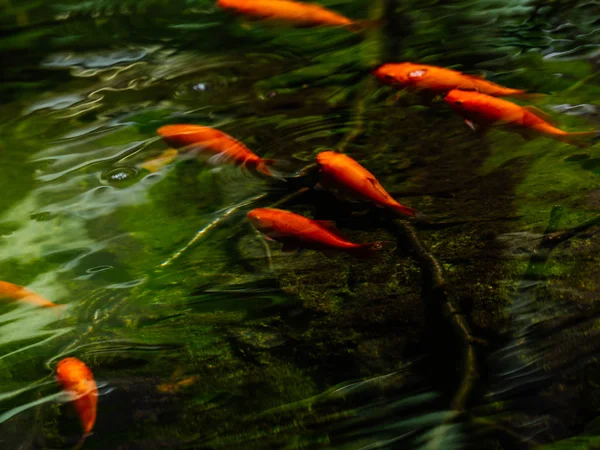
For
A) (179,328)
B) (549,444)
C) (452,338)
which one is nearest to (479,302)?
(452,338)

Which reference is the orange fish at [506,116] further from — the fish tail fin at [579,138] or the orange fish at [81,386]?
the orange fish at [81,386]

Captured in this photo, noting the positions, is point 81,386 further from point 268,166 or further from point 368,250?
point 268,166

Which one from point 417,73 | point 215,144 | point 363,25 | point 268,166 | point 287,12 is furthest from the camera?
point 363,25

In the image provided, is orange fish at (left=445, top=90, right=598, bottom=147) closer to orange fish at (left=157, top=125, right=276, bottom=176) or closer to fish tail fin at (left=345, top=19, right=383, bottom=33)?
orange fish at (left=157, top=125, right=276, bottom=176)

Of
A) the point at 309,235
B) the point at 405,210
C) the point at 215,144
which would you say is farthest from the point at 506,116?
the point at 215,144

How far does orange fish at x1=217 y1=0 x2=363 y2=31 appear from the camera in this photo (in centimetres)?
459

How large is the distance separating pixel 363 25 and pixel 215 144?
6.59 feet

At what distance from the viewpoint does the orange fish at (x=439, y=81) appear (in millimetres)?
3357

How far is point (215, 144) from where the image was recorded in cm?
335

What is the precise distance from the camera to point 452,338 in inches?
79.4

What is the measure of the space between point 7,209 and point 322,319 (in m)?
1.95

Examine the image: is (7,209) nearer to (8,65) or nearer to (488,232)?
(8,65)

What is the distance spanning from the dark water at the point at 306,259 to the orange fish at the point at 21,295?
0.14 ft

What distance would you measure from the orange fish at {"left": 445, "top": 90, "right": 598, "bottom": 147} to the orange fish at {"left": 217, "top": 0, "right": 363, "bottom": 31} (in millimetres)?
1848
